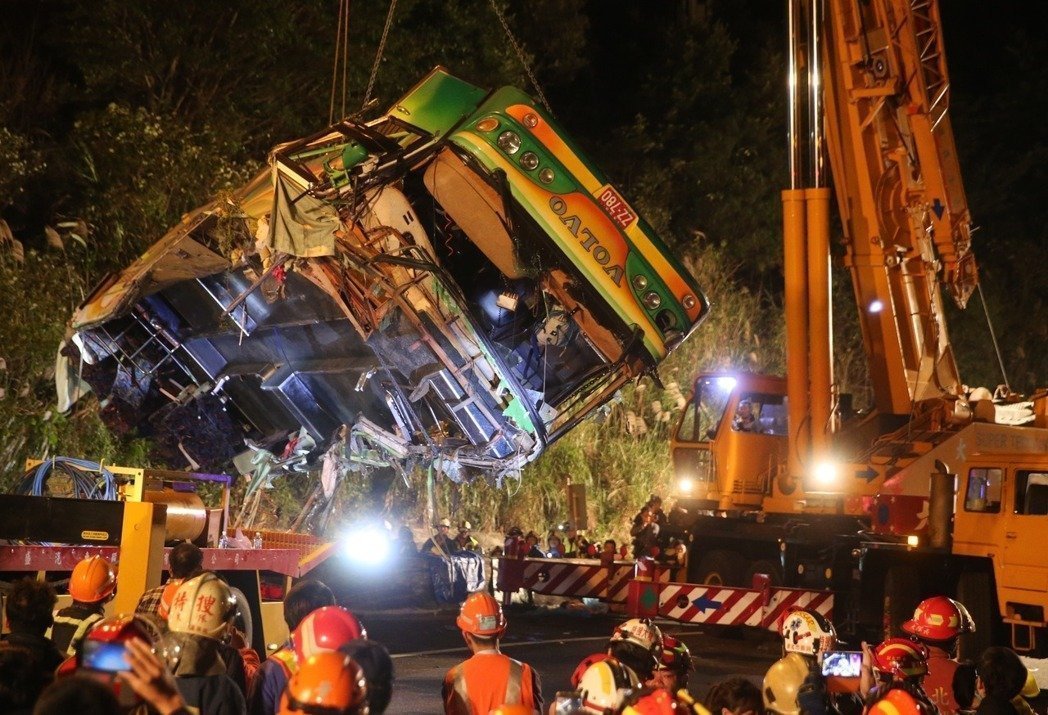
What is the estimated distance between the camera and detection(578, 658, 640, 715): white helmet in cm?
397

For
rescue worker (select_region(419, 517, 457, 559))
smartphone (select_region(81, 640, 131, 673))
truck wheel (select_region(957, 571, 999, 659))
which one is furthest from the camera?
rescue worker (select_region(419, 517, 457, 559))

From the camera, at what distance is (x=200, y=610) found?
4562 mm

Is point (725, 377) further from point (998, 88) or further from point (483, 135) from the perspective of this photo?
point (998, 88)

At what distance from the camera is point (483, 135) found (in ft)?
31.8

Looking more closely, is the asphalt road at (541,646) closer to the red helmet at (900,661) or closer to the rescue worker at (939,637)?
the rescue worker at (939,637)

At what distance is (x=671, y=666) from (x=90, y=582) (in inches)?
109

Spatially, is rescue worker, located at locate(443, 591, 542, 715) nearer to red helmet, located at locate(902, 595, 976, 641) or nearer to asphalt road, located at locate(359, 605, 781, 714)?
red helmet, located at locate(902, 595, 976, 641)

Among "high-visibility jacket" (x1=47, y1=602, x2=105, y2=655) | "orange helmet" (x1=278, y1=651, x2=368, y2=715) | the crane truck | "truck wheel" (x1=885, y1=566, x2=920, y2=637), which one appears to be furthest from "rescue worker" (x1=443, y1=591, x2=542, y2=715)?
"truck wheel" (x1=885, y1=566, x2=920, y2=637)

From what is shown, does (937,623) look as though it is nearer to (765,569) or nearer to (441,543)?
(765,569)

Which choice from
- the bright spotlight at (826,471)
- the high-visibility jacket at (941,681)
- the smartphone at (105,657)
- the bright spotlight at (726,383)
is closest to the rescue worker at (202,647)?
the smartphone at (105,657)

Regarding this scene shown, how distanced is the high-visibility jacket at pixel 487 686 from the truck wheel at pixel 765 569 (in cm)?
893

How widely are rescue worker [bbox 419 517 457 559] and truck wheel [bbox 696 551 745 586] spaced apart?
406 centimetres

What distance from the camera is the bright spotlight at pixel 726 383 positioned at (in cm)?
1477

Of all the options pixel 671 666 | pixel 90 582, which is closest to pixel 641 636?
pixel 671 666
